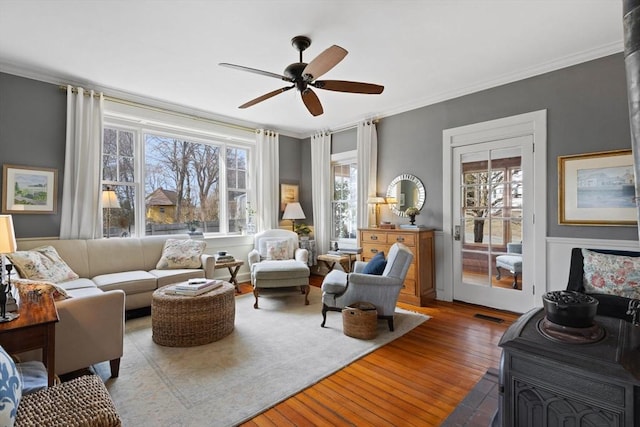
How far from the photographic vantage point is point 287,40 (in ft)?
9.14

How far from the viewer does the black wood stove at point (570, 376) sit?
1.06m

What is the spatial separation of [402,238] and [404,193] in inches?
32.5

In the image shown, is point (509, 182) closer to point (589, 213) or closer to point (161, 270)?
point (589, 213)

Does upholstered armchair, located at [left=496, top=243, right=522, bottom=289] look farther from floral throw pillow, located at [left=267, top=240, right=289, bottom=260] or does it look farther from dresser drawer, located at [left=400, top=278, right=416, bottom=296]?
floral throw pillow, located at [left=267, top=240, right=289, bottom=260]

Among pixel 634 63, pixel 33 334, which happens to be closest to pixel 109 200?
pixel 33 334

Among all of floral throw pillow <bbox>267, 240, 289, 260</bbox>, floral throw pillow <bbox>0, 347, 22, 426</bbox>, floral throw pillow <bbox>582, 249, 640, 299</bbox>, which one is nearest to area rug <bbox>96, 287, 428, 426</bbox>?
floral throw pillow <bbox>0, 347, 22, 426</bbox>

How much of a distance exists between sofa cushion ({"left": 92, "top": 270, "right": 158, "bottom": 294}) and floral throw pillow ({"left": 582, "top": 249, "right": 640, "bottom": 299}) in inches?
176

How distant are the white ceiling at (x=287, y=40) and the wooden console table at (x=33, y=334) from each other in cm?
224

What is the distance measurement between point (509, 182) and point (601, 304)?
1591mm

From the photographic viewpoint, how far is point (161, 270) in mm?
3920

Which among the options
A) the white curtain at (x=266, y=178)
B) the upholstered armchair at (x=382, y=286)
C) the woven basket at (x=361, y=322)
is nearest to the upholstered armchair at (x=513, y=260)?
the upholstered armchair at (x=382, y=286)

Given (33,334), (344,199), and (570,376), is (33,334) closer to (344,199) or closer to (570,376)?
(570,376)

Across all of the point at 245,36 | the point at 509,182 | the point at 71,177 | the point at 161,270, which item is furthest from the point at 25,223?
the point at 509,182

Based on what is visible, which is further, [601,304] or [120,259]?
[120,259]
